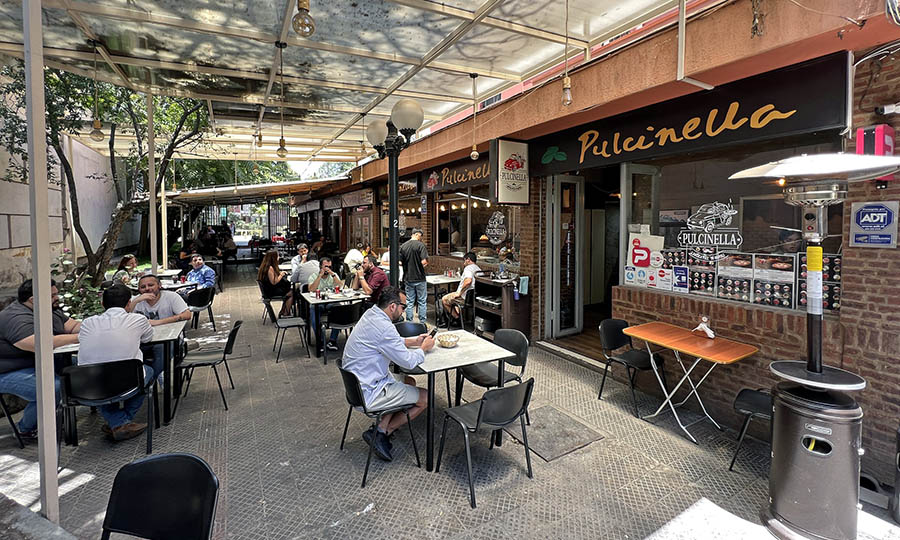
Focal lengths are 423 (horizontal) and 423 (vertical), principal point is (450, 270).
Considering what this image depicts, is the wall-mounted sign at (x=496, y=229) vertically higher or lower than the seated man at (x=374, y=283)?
higher

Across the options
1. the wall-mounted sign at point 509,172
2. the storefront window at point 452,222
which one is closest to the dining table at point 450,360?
the wall-mounted sign at point 509,172

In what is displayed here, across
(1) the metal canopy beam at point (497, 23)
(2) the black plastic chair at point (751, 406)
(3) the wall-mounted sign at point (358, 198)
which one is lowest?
(2) the black plastic chair at point (751, 406)

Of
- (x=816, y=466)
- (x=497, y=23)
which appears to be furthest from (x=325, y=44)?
(x=816, y=466)

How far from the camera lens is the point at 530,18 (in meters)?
3.88

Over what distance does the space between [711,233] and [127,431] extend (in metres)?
6.14

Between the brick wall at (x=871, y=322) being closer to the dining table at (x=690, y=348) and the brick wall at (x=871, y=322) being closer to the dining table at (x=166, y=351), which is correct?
the dining table at (x=690, y=348)

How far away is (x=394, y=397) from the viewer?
3492 mm

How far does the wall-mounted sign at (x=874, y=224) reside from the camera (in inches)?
124

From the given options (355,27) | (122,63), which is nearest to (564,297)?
(355,27)

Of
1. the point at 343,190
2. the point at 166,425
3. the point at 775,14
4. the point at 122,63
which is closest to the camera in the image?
the point at 775,14

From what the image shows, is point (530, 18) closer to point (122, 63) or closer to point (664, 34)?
point (664, 34)

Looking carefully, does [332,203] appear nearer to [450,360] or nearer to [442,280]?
[442,280]

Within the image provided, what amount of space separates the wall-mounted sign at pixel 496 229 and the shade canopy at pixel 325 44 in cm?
263

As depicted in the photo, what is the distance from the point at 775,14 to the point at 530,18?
1.87 meters
